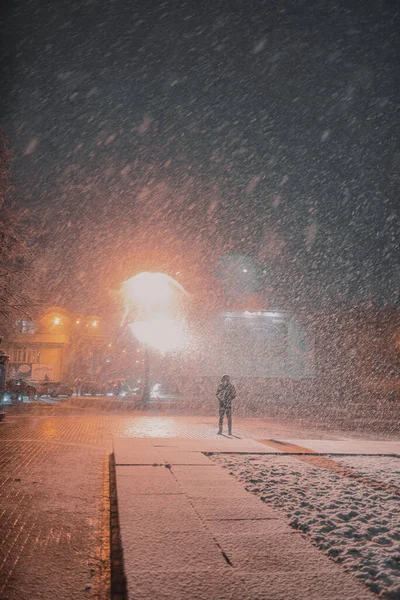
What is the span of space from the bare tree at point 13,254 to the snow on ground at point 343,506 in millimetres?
19308

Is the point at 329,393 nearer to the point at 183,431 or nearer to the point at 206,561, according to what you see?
the point at 183,431

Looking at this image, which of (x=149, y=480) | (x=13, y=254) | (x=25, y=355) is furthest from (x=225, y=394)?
(x=25, y=355)

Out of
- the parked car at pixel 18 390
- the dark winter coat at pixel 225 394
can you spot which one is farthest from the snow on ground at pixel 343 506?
the parked car at pixel 18 390

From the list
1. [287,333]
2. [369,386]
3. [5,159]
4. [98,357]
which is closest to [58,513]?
[5,159]

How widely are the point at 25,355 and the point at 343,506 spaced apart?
5089cm

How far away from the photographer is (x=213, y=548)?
4645 mm

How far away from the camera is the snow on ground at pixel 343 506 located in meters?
4.55

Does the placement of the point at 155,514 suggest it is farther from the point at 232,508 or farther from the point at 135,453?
the point at 135,453

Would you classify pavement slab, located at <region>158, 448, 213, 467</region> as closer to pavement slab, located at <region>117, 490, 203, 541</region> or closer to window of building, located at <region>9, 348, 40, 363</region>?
pavement slab, located at <region>117, 490, 203, 541</region>

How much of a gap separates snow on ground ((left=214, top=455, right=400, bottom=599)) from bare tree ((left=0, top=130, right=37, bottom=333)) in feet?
63.3

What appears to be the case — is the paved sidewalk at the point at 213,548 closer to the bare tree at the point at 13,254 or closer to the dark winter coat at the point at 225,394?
the dark winter coat at the point at 225,394

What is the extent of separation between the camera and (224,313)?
42.9 meters

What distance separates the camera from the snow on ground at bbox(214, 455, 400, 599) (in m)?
4.55

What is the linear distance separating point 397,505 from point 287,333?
35562 millimetres
